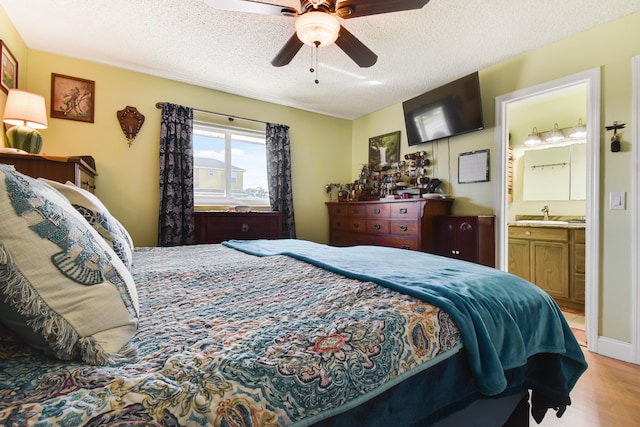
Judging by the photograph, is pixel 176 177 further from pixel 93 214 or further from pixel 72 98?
pixel 93 214

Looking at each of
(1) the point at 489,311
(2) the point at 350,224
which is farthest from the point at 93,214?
(2) the point at 350,224

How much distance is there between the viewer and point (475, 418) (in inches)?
35.9

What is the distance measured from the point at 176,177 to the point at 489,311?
3.29 metres

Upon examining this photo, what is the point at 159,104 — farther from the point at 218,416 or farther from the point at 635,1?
the point at 635,1

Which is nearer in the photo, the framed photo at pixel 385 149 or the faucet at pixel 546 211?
the faucet at pixel 546 211

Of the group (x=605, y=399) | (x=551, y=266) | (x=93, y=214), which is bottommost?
(x=605, y=399)

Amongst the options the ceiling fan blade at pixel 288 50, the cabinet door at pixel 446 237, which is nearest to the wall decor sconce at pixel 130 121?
the ceiling fan blade at pixel 288 50

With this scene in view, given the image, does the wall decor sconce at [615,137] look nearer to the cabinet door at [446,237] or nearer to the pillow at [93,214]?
the cabinet door at [446,237]

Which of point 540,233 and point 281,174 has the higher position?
point 281,174

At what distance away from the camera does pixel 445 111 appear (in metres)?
3.25

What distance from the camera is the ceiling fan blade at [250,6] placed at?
1.77m

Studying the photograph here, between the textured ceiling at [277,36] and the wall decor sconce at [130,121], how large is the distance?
0.47 metres

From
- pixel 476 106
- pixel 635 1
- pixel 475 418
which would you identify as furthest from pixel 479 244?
pixel 475 418

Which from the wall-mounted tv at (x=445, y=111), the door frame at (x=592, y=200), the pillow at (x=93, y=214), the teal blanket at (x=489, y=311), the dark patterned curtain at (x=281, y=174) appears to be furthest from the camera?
the dark patterned curtain at (x=281, y=174)
